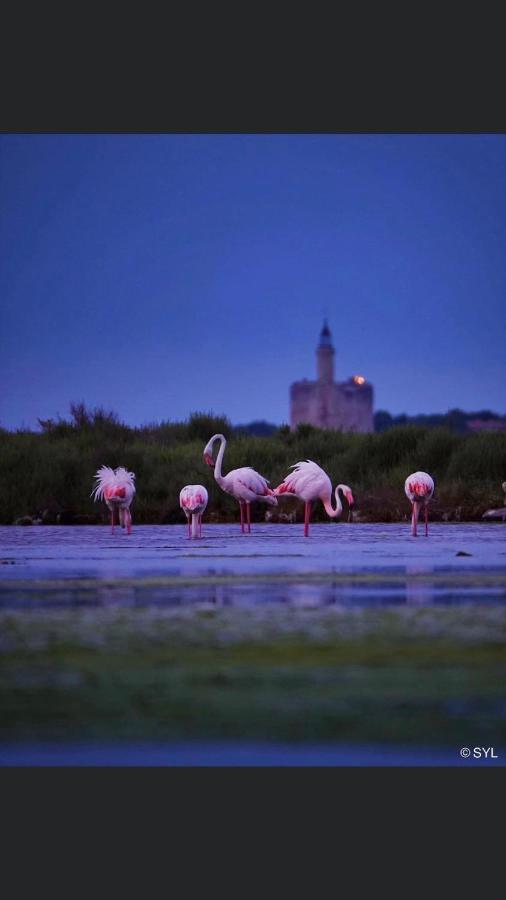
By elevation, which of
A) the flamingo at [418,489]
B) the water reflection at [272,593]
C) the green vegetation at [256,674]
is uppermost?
the flamingo at [418,489]

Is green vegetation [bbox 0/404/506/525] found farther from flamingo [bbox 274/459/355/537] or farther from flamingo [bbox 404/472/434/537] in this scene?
flamingo [bbox 404/472/434/537]

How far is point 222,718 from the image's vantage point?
17.7 ft

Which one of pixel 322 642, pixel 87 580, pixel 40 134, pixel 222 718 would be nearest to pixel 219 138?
pixel 40 134

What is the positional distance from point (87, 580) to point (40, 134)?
99.8 inches

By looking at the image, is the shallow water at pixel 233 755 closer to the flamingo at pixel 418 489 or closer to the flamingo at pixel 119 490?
the flamingo at pixel 418 489

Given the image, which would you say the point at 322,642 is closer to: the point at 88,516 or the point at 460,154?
the point at 460,154

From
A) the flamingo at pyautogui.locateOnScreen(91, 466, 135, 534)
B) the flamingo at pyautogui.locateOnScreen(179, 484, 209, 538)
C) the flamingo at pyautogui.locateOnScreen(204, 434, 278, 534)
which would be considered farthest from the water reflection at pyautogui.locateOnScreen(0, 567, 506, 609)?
the flamingo at pyautogui.locateOnScreen(204, 434, 278, 534)

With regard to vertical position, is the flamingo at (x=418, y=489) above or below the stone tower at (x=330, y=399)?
below

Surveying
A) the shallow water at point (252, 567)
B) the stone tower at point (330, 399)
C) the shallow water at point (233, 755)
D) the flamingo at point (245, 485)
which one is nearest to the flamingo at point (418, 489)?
the shallow water at point (252, 567)

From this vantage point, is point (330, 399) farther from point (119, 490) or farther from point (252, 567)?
point (252, 567)

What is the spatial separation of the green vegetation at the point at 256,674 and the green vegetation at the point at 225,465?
18.1ft

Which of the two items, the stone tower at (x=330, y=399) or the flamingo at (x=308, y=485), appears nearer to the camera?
the stone tower at (x=330, y=399)

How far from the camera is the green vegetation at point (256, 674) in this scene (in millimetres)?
5324

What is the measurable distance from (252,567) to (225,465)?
478 centimetres
